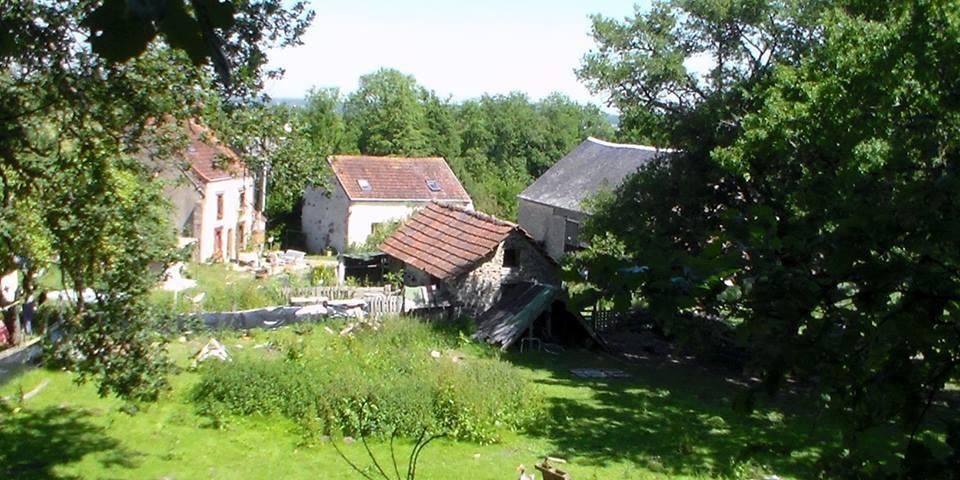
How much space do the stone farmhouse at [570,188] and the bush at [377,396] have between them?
62.7ft

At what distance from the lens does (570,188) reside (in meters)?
37.3

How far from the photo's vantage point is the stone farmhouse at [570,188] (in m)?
35.6

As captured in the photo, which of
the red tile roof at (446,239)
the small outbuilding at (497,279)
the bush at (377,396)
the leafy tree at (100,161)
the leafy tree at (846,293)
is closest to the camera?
the leafy tree at (846,293)

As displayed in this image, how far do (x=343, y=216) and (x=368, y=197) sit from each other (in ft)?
4.62

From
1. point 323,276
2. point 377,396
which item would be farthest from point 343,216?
point 377,396

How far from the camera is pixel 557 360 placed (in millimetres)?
21281

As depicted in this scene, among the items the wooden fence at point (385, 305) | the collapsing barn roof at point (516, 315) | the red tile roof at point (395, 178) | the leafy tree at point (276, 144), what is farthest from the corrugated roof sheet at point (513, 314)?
the red tile roof at point (395, 178)

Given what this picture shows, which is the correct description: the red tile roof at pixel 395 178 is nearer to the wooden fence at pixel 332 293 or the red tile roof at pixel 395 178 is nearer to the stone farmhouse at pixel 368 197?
the stone farmhouse at pixel 368 197

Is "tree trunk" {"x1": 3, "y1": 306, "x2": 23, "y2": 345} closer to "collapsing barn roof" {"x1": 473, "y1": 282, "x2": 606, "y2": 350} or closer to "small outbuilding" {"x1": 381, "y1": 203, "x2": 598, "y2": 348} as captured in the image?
"collapsing barn roof" {"x1": 473, "y1": 282, "x2": 606, "y2": 350}

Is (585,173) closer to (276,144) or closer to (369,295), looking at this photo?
(369,295)

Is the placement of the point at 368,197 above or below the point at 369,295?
above

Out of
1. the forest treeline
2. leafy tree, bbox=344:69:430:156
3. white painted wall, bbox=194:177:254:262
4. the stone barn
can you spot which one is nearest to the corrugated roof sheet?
the stone barn

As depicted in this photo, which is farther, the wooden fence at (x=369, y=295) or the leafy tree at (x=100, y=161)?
the wooden fence at (x=369, y=295)

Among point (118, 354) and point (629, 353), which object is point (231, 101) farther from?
point (629, 353)
